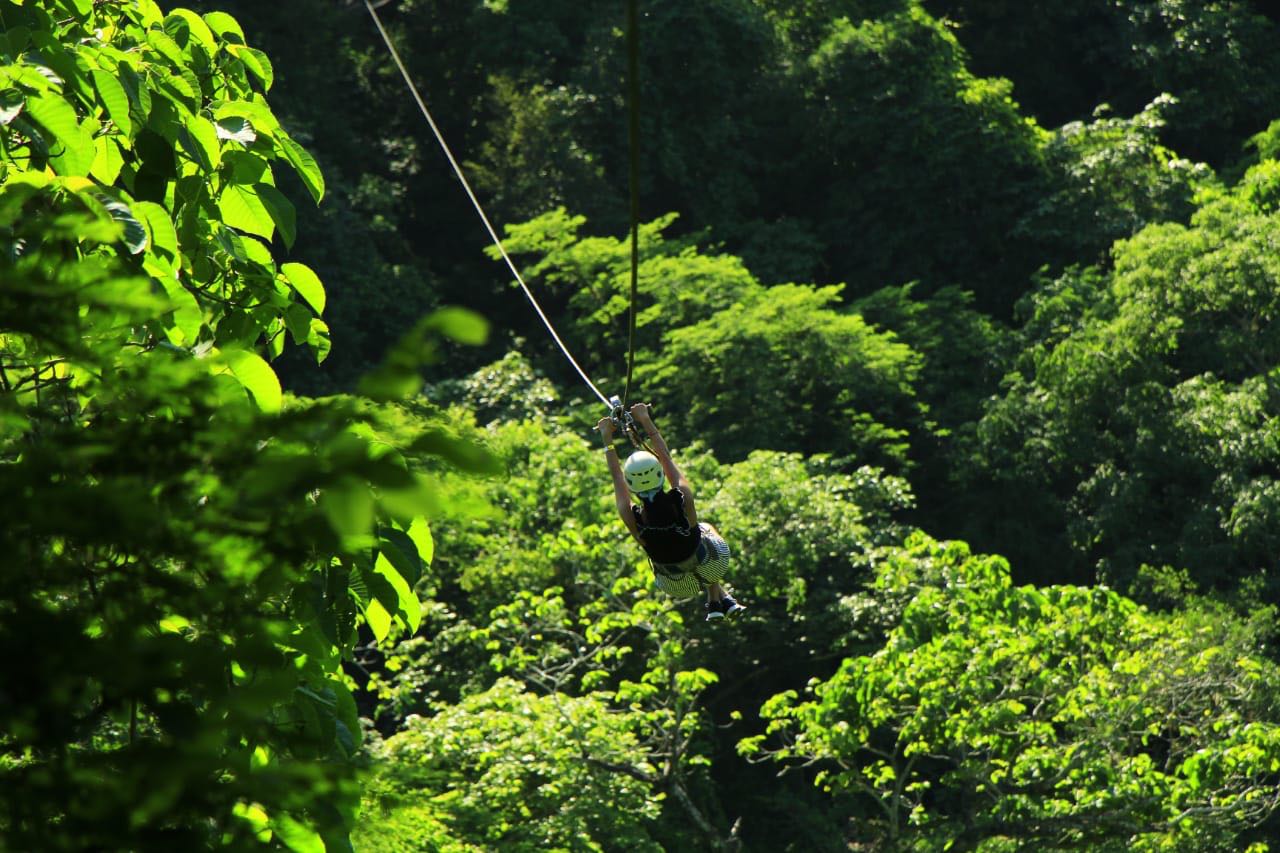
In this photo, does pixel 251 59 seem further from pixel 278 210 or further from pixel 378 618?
pixel 378 618

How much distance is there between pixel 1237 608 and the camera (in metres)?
13.9

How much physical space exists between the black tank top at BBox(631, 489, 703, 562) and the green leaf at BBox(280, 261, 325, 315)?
8.52ft

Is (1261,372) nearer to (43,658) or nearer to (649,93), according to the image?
(649,93)

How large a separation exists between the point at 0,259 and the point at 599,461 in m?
12.6

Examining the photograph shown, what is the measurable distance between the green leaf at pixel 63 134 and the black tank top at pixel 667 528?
3230mm

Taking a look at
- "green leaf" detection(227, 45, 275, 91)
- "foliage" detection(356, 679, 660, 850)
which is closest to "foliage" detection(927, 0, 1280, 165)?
"foliage" detection(356, 679, 660, 850)

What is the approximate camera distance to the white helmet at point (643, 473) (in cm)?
545

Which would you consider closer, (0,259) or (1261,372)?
(0,259)

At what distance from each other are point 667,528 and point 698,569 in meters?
0.28

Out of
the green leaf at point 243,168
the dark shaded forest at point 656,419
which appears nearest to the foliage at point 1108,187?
the dark shaded forest at point 656,419

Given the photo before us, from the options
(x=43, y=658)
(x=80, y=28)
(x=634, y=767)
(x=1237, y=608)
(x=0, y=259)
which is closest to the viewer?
(x=43, y=658)

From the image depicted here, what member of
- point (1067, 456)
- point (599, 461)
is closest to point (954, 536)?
point (1067, 456)

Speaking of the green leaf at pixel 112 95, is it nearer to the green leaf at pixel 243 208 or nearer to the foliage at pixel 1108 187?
the green leaf at pixel 243 208

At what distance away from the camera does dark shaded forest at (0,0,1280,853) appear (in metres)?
1.71
